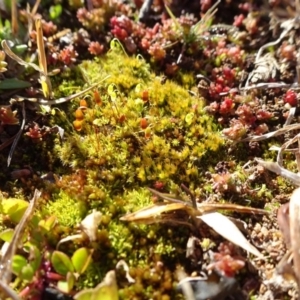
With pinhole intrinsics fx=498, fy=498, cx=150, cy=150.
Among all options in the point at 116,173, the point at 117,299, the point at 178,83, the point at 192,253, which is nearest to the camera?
the point at 117,299

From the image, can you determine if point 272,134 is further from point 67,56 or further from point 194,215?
point 67,56

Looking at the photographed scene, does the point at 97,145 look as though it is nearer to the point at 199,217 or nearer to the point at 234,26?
the point at 199,217

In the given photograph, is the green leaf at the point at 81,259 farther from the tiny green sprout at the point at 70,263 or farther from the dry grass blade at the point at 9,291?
the dry grass blade at the point at 9,291

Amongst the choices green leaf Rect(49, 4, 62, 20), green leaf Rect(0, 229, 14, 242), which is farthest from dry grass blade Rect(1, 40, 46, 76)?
green leaf Rect(0, 229, 14, 242)

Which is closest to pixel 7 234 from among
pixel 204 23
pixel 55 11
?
pixel 55 11

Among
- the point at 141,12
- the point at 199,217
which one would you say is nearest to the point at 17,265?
the point at 199,217

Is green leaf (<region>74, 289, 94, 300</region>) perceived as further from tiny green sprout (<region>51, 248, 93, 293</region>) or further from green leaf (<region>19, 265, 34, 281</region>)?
green leaf (<region>19, 265, 34, 281</region>)

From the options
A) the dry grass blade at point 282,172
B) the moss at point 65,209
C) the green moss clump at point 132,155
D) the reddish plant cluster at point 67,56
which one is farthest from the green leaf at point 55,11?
the dry grass blade at point 282,172
